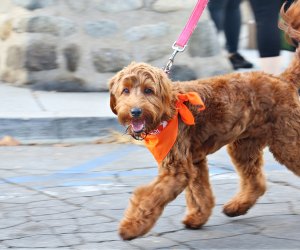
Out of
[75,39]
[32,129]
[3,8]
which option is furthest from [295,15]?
[3,8]

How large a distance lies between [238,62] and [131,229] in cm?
538

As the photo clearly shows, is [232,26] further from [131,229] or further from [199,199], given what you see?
[131,229]

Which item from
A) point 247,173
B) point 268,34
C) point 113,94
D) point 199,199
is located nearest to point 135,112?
point 113,94

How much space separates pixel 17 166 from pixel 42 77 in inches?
70.8

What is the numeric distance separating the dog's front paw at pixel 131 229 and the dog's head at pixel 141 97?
1.52 feet

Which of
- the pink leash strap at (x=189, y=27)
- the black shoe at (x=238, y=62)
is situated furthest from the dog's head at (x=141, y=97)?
the black shoe at (x=238, y=62)

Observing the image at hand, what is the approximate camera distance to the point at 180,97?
428 centimetres

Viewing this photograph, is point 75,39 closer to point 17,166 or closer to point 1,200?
point 17,166

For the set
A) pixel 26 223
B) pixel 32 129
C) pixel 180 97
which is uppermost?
Result: pixel 180 97

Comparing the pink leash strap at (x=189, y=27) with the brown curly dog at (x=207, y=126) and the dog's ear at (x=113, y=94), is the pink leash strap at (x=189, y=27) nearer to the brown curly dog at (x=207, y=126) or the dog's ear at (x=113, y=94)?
the brown curly dog at (x=207, y=126)

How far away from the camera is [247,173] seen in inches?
194

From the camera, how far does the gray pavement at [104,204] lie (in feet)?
14.4

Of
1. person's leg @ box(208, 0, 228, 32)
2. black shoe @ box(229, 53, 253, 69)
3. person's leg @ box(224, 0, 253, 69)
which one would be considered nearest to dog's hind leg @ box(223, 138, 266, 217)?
black shoe @ box(229, 53, 253, 69)

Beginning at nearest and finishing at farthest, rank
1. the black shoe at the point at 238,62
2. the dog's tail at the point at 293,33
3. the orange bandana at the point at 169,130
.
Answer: the orange bandana at the point at 169,130 → the dog's tail at the point at 293,33 → the black shoe at the point at 238,62
